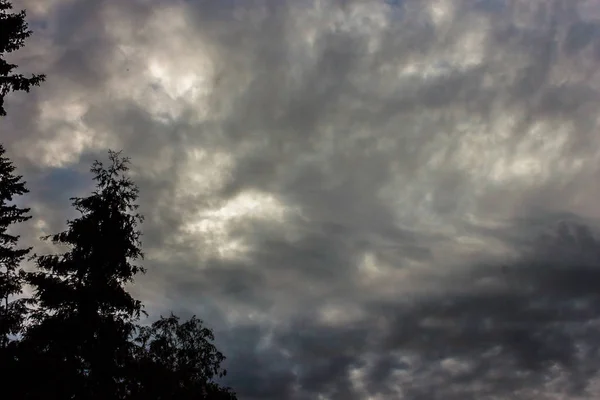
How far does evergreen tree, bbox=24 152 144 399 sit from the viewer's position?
83.9 ft

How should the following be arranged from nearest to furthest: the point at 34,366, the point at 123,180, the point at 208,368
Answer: the point at 34,366 → the point at 123,180 → the point at 208,368

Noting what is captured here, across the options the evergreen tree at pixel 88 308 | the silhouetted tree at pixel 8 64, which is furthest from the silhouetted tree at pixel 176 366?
the silhouetted tree at pixel 8 64

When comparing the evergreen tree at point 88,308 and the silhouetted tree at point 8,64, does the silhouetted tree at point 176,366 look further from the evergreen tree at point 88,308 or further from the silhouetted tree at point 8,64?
the silhouetted tree at point 8,64

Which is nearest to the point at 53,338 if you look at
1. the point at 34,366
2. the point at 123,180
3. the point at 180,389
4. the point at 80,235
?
the point at 34,366

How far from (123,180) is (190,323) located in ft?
43.5

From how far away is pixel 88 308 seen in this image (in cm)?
2678

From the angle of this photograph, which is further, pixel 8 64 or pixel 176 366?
pixel 176 366

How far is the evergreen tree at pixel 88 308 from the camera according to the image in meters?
25.6

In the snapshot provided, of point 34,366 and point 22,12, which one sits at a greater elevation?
point 22,12

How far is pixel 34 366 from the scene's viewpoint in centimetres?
2434

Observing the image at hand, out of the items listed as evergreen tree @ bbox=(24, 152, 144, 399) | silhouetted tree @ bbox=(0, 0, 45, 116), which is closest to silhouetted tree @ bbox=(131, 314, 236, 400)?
evergreen tree @ bbox=(24, 152, 144, 399)

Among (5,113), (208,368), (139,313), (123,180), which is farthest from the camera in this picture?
(208,368)

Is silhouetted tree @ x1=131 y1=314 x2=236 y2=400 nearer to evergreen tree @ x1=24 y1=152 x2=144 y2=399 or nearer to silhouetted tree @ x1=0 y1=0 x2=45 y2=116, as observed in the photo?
evergreen tree @ x1=24 y1=152 x2=144 y2=399

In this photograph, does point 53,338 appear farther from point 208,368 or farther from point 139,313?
point 208,368
